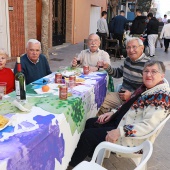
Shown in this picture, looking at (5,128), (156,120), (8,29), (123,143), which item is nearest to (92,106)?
(123,143)

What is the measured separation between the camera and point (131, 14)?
2859 cm

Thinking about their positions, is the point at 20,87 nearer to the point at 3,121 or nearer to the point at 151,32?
the point at 3,121

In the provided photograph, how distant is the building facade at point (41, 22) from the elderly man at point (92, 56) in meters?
3.25

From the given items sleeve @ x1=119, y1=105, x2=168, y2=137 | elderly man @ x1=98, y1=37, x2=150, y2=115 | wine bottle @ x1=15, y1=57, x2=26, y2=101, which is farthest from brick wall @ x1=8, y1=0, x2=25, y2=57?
sleeve @ x1=119, y1=105, x2=168, y2=137

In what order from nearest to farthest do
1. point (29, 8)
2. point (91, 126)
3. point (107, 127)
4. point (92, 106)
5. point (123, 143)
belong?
point (123, 143)
point (107, 127)
point (91, 126)
point (92, 106)
point (29, 8)

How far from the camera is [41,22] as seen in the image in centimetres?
634

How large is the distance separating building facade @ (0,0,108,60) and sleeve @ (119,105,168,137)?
5.27m

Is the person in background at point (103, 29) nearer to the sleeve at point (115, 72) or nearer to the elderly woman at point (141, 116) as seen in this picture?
the sleeve at point (115, 72)

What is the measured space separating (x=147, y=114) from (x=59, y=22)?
1083cm

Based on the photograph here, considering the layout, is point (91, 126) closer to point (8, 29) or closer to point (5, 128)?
point (5, 128)

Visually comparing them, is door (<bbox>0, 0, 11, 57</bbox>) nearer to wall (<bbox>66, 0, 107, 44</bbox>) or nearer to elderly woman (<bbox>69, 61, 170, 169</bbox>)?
elderly woman (<bbox>69, 61, 170, 169</bbox>)

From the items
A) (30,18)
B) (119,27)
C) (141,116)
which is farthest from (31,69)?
(119,27)

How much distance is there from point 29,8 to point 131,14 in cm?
2321

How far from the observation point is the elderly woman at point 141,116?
169 cm
